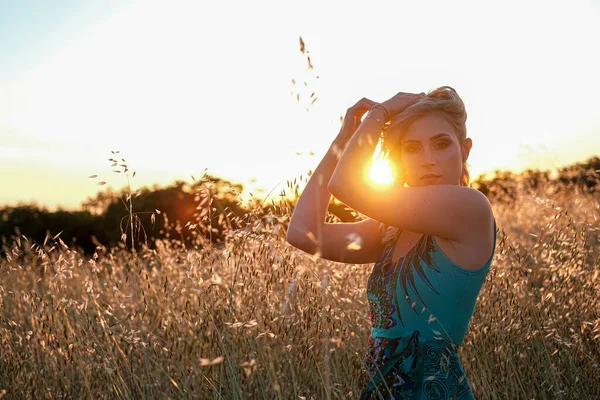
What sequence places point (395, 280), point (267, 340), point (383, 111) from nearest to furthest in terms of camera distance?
point (395, 280) < point (383, 111) < point (267, 340)

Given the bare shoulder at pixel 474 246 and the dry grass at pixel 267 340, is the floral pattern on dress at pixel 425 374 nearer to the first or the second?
the bare shoulder at pixel 474 246

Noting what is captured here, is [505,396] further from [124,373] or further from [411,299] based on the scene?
Answer: [124,373]

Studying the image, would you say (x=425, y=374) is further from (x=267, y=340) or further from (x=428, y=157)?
(x=267, y=340)

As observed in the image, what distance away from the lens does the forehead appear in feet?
5.61

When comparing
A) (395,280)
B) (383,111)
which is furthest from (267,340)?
(383,111)

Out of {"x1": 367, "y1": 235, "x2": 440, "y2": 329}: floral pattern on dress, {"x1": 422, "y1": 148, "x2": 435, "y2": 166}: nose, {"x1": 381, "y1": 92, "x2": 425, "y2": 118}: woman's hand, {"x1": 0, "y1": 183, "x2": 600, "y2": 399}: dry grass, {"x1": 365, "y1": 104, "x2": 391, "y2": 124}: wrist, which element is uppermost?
{"x1": 381, "y1": 92, "x2": 425, "y2": 118}: woman's hand

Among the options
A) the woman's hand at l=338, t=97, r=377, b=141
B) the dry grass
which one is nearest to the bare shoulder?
the woman's hand at l=338, t=97, r=377, b=141

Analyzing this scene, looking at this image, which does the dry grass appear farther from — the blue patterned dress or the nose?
the nose

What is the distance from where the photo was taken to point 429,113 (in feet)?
5.74

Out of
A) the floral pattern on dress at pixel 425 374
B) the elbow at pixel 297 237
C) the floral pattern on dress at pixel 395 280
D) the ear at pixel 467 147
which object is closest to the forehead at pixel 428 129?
the ear at pixel 467 147

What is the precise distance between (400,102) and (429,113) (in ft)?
0.38

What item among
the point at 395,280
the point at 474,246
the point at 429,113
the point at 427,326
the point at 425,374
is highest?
the point at 429,113

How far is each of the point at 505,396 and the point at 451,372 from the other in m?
0.97

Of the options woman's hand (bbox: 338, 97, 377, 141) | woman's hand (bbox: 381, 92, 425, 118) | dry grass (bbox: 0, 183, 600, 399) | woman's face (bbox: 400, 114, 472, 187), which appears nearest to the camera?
woman's face (bbox: 400, 114, 472, 187)
